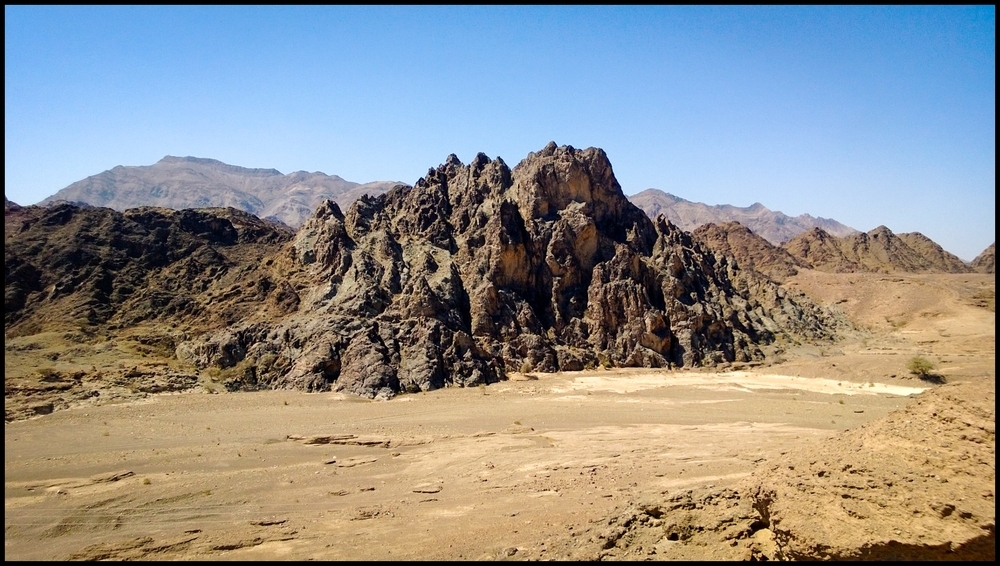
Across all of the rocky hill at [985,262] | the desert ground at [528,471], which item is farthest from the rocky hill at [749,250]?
the desert ground at [528,471]

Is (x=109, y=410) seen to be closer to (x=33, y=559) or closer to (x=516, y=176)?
(x=33, y=559)

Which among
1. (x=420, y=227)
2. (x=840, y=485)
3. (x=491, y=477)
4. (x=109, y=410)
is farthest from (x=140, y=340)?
(x=840, y=485)

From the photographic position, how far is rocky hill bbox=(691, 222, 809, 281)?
239ft

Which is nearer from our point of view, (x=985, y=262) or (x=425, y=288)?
(x=425, y=288)

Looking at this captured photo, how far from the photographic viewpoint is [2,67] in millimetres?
8156

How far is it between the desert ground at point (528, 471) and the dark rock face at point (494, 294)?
3.41 metres

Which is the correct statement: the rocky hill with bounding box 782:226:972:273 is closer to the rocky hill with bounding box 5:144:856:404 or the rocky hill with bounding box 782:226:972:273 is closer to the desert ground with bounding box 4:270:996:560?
the rocky hill with bounding box 5:144:856:404

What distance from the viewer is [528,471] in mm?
17062

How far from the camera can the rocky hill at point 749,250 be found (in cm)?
7288

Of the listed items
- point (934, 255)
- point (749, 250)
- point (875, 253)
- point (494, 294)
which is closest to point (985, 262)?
point (934, 255)

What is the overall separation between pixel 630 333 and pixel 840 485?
3238 cm

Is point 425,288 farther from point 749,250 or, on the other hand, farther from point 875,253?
point 875,253

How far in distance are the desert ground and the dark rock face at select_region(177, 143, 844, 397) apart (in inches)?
134

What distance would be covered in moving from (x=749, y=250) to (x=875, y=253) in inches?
959
